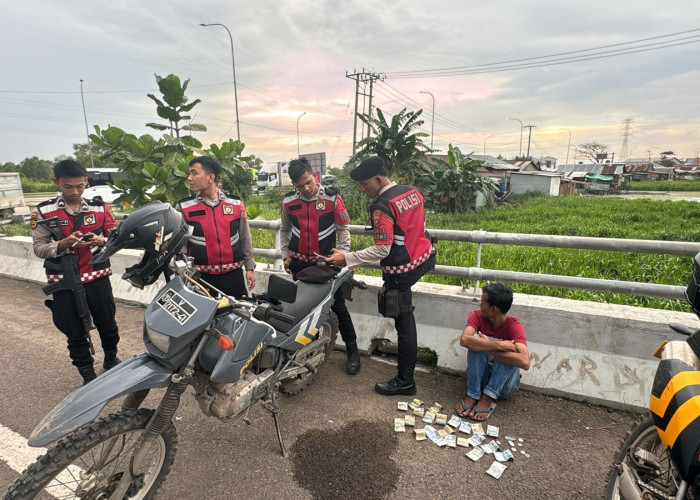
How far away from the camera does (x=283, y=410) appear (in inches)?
122

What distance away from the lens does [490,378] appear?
10.0 feet

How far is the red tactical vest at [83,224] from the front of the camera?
3.25 meters

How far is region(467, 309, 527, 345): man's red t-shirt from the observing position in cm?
300

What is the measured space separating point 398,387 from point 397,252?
110 centimetres

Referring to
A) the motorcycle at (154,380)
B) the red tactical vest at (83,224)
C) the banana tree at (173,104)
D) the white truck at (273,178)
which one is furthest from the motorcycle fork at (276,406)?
the white truck at (273,178)

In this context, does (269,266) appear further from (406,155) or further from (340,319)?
(406,155)

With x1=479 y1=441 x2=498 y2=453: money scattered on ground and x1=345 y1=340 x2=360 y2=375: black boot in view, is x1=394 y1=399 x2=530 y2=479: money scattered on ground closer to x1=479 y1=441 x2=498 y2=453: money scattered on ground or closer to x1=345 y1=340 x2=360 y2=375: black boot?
x1=479 y1=441 x2=498 y2=453: money scattered on ground

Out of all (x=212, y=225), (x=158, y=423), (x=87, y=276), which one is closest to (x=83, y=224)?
(x=87, y=276)

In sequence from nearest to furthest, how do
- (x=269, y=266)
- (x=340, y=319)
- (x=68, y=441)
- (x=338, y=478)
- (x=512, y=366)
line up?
(x=68, y=441) → (x=338, y=478) → (x=512, y=366) → (x=340, y=319) → (x=269, y=266)

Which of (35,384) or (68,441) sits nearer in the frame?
(68,441)

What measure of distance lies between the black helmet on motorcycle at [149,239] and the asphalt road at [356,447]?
130cm

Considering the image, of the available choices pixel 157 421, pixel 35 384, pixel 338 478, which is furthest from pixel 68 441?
pixel 35 384

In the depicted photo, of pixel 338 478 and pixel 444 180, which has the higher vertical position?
pixel 444 180

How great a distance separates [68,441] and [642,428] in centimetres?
270
